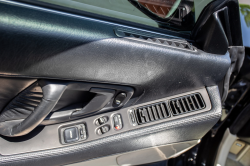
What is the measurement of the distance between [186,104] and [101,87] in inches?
18.3

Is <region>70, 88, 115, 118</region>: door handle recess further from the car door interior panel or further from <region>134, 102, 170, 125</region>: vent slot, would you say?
<region>134, 102, 170, 125</region>: vent slot

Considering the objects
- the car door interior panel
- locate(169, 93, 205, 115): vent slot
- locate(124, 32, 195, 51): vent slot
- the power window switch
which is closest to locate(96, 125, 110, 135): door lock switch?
the car door interior panel

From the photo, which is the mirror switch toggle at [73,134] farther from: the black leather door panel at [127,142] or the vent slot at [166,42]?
the vent slot at [166,42]

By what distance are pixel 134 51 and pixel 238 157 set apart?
1.27 meters

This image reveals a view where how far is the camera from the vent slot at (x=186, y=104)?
1095 mm

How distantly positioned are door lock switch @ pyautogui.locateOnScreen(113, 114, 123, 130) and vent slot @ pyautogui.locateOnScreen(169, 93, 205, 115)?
0.28 m

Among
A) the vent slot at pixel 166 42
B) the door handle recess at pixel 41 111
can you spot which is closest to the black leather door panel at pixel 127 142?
the door handle recess at pixel 41 111

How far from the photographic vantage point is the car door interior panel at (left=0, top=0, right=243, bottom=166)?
0.81m

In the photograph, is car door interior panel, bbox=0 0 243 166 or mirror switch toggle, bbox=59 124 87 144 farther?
mirror switch toggle, bbox=59 124 87 144

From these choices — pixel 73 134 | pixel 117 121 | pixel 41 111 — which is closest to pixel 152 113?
pixel 117 121

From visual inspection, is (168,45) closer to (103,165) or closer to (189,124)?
(189,124)

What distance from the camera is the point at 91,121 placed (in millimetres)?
1085

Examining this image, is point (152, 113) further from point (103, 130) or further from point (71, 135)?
point (71, 135)

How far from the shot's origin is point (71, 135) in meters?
1.06
